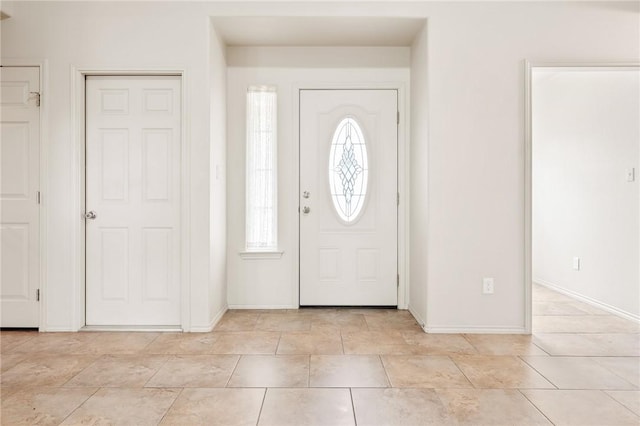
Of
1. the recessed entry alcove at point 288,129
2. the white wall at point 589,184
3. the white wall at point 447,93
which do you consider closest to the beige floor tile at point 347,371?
the white wall at point 447,93

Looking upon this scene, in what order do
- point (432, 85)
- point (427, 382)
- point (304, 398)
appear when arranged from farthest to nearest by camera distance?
point (432, 85) < point (427, 382) < point (304, 398)

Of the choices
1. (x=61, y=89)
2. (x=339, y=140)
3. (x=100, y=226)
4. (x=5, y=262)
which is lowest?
(x=5, y=262)

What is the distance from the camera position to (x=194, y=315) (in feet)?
10.7

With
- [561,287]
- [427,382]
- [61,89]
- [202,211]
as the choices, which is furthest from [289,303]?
[561,287]

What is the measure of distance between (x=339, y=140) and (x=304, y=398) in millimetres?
2426

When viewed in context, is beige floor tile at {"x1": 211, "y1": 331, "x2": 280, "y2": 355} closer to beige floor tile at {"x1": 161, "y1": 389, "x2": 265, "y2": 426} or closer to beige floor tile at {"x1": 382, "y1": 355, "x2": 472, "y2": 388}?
beige floor tile at {"x1": 161, "y1": 389, "x2": 265, "y2": 426}

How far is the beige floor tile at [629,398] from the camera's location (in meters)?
2.04

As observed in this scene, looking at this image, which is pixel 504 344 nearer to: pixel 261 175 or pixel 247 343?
pixel 247 343

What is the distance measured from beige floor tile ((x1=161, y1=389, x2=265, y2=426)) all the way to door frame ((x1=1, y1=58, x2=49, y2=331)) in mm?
1771

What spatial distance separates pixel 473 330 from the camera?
3225 mm

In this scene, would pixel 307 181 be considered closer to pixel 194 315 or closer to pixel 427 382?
pixel 194 315

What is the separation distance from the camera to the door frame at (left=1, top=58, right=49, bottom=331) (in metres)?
3.23

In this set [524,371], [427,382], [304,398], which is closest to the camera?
[304,398]

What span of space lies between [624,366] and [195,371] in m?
2.57
